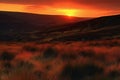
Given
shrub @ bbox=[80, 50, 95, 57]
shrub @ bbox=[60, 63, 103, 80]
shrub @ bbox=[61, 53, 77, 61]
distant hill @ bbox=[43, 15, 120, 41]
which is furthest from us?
distant hill @ bbox=[43, 15, 120, 41]

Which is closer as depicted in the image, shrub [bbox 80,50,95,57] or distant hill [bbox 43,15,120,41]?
shrub [bbox 80,50,95,57]

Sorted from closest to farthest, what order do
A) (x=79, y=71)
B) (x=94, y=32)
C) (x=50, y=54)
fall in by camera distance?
(x=79, y=71) → (x=50, y=54) → (x=94, y=32)

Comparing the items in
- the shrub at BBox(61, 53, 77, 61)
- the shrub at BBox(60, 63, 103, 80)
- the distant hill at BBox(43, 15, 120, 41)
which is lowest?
the distant hill at BBox(43, 15, 120, 41)

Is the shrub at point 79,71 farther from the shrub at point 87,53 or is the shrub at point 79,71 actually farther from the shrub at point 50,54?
the shrub at point 50,54

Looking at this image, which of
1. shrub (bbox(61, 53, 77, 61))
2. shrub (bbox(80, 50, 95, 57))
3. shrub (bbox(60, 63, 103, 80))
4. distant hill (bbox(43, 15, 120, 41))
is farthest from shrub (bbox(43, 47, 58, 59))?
distant hill (bbox(43, 15, 120, 41))

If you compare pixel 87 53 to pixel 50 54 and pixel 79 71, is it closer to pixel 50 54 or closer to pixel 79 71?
pixel 50 54

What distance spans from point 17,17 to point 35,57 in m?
179

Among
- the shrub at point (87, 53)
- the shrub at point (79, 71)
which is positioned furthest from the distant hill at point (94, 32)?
the shrub at point (79, 71)

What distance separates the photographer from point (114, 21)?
10238cm

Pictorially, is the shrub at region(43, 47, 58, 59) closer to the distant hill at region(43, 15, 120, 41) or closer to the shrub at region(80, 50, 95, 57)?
the shrub at region(80, 50, 95, 57)

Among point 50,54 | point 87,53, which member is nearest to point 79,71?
point 87,53

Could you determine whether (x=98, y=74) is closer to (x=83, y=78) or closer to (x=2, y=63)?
(x=83, y=78)

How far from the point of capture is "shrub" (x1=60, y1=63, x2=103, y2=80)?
483 inches

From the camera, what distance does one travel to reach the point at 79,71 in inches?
506
